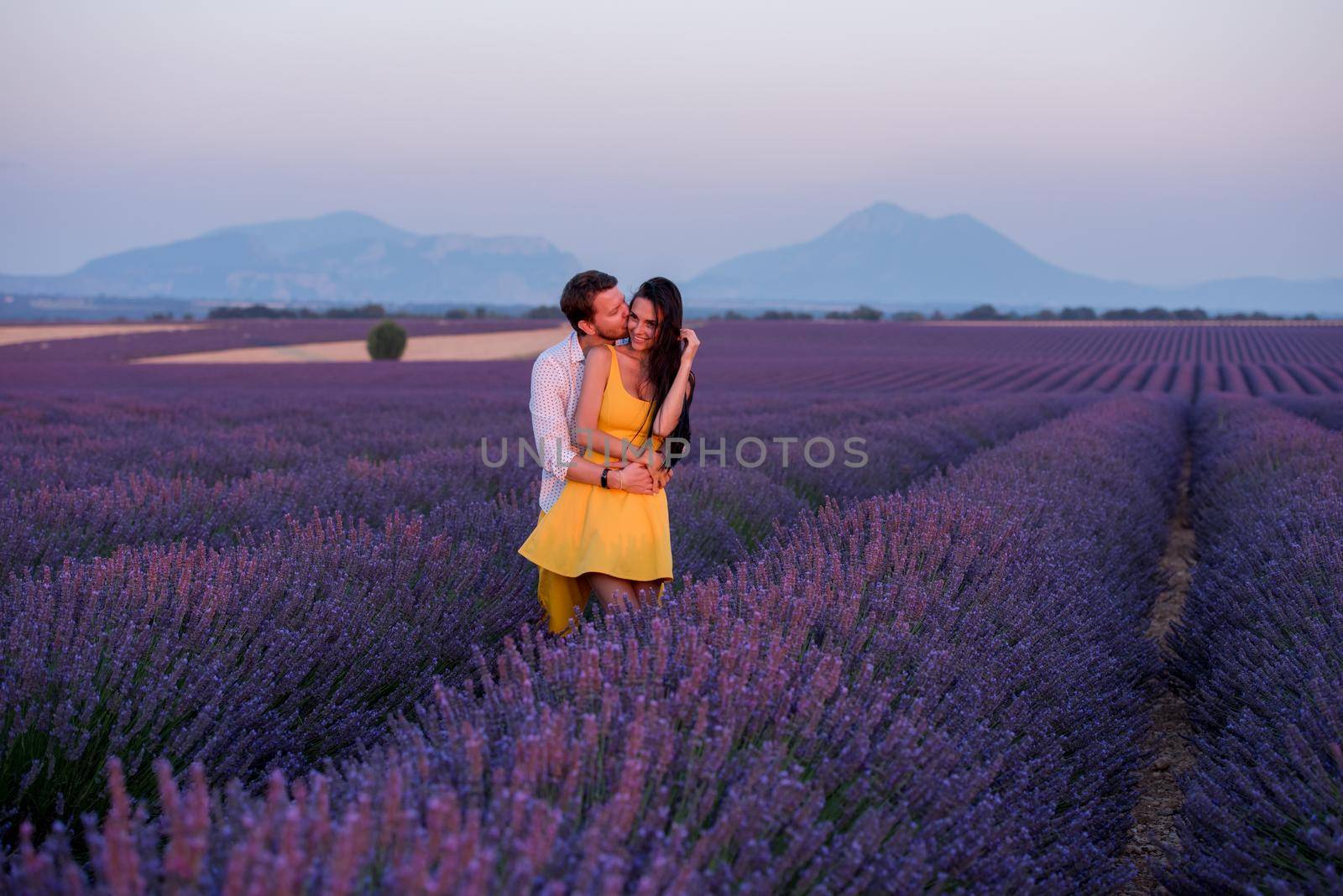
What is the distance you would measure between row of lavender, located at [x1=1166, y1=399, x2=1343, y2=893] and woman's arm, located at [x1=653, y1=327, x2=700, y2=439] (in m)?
1.47

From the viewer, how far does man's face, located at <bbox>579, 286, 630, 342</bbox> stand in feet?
8.91

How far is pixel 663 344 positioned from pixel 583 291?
255 millimetres

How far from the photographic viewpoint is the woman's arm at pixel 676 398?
276cm

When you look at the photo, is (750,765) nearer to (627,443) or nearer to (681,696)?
(681,696)

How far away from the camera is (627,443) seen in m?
2.76

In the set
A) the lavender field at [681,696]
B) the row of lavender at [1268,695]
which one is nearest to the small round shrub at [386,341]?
the lavender field at [681,696]

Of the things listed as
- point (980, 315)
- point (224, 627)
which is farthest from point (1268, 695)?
point (980, 315)

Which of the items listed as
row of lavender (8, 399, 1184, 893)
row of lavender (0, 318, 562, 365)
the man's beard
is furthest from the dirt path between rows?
row of lavender (0, 318, 562, 365)

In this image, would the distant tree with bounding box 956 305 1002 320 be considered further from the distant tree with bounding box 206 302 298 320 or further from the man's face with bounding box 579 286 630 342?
the man's face with bounding box 579 286 630 342

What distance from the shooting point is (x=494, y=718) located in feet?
5.37

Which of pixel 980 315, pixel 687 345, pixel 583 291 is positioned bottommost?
pixel 687 345

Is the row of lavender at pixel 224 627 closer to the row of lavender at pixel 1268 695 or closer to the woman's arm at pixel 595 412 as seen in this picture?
the woman's arm at pixel 595 412

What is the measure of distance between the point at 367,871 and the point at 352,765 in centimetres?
41

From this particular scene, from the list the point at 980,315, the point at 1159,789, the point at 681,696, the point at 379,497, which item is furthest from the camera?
the point at 980,315
